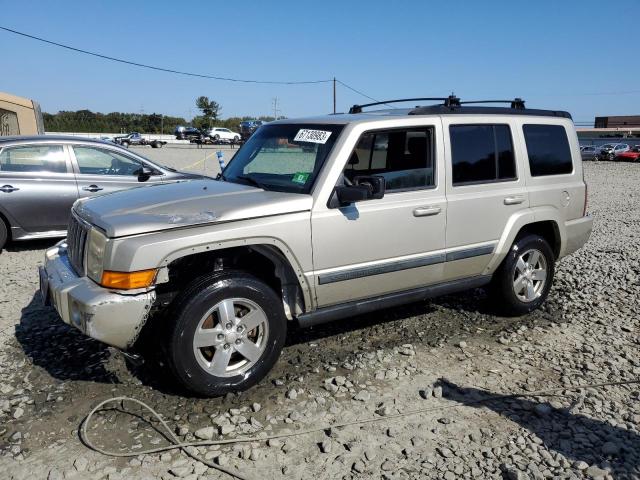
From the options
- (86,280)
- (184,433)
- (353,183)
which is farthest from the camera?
(353,183)

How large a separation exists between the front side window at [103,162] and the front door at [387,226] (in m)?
4.53

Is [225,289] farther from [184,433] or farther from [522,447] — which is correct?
[522,447]

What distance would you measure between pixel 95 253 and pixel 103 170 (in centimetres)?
483

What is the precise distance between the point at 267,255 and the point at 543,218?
2833 mm

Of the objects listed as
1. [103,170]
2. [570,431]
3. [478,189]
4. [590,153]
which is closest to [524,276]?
[478,189]

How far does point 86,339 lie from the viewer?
4.36 meters

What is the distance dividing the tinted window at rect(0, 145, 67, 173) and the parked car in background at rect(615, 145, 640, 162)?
44.0m

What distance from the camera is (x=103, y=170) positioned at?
7680 millimetres

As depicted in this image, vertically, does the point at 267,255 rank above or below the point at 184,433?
above

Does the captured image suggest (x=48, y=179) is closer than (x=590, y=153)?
Yes

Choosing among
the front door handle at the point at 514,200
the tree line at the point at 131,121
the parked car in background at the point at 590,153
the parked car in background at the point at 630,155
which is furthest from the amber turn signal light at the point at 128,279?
the tree line at the point at 131,121

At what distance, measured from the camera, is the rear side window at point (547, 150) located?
195 inches

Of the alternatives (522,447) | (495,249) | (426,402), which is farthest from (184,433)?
(495,249)

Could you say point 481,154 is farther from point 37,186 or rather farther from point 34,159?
point 34,159
